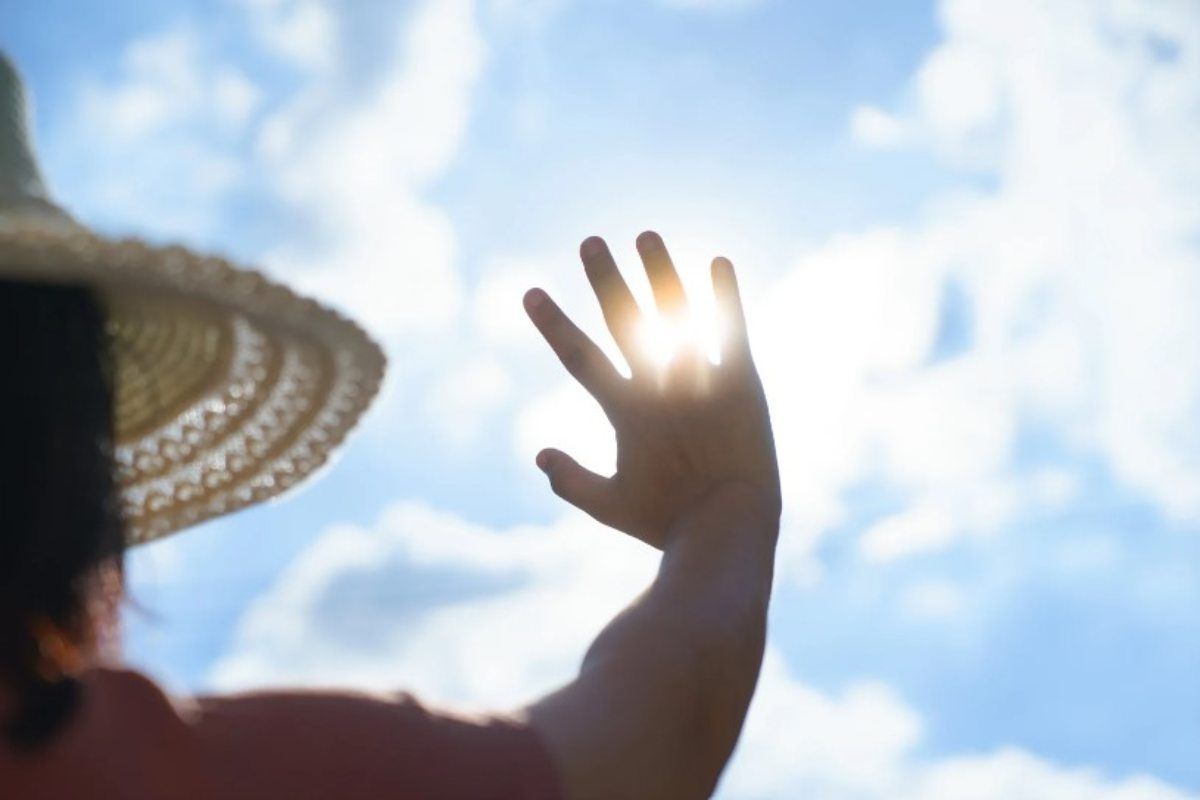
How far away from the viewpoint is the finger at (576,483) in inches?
107

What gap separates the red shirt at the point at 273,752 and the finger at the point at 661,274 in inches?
37.4

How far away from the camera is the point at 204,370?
114 inches

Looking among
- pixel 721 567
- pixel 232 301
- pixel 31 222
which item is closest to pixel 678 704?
pixel 721 567

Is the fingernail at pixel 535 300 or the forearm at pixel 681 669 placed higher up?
the fingernail at pixel 535 300

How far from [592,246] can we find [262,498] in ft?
3.28

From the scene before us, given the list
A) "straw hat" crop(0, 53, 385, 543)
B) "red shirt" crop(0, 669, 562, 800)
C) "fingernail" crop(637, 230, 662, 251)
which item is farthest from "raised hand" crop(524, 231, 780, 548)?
"red shirt" crop(0, 669, 562, 800)

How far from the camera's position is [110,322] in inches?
107

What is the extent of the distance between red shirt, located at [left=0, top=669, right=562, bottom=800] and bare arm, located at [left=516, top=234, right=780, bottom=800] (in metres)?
0.11

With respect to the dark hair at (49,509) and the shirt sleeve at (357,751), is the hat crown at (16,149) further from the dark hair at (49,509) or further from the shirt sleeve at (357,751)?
the shirt sleeve at (357,751)

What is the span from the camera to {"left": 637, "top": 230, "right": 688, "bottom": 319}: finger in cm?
253

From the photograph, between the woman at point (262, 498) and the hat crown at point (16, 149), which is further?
the hat crown at point (16, 149)

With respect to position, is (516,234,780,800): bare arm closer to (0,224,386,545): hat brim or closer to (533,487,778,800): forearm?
(533,487,778,800): forearm

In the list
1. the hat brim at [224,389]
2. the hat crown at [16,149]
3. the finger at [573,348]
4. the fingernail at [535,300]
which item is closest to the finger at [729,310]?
the finger at [573,348]

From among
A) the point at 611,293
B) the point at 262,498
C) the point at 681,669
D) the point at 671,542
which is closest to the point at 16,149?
the point at 262,498
